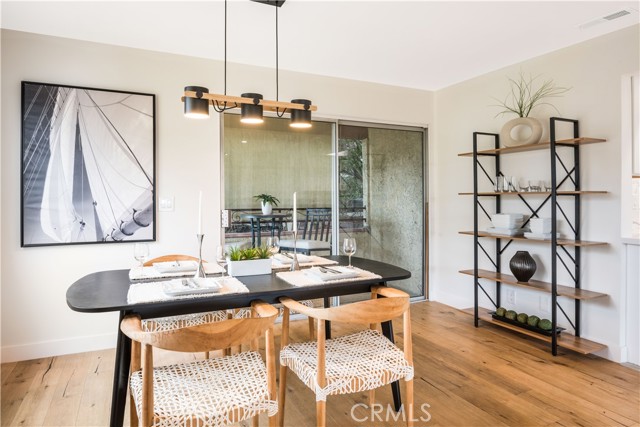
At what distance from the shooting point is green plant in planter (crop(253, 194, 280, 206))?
12.6ft

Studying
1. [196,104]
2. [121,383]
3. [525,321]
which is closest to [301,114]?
→ [196,104]

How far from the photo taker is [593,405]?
2350mm

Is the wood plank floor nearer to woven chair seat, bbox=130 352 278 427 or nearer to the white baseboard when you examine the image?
the white baseboard

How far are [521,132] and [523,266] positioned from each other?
112cm

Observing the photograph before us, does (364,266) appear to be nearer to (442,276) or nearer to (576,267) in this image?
(576,267)

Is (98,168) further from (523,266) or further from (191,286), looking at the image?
(523,266)

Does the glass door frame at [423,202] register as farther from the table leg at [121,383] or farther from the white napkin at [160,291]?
the table leg at [121,383]

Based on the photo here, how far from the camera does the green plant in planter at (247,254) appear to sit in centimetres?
229

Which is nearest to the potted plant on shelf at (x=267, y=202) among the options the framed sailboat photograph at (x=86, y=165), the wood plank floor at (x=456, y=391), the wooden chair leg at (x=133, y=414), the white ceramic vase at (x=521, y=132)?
the framed sailboat photograph at (x=86, y=165)

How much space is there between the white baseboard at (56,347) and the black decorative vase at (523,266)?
3.35m

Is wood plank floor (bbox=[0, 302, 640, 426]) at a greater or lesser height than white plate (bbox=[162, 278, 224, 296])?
lesser

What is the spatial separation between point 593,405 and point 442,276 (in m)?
2.29

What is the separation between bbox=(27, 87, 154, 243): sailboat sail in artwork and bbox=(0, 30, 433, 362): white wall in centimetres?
10

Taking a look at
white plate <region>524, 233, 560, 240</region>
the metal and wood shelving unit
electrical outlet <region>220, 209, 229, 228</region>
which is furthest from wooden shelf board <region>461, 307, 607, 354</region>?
electrical outlet <region>220, 209, 229, 228</region>
